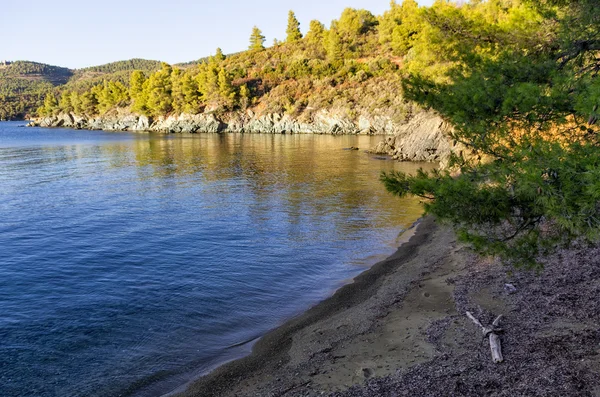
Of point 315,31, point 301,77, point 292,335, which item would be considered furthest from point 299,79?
point 292,335

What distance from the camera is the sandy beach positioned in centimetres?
705

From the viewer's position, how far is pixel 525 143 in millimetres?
7410

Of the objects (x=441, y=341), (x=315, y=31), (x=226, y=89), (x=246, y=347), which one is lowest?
(x=246, y=347)

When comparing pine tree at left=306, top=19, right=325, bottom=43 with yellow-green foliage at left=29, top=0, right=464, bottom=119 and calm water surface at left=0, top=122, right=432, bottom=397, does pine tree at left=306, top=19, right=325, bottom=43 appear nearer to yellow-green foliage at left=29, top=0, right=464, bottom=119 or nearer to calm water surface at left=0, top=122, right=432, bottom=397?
yellow-green foliage at left=29, top=0, right=464, bottom=119

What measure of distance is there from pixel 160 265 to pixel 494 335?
12.4 meters

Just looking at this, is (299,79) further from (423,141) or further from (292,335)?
(292,335)

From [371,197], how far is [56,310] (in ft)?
65.0

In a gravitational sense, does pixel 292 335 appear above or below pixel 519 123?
below

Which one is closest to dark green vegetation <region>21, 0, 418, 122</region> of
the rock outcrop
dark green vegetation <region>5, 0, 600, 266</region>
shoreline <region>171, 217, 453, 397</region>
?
the rock outcrop

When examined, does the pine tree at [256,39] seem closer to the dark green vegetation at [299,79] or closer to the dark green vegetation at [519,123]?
the dark green vegetation at [299,79]

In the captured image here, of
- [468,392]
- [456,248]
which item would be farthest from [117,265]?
[468,392]

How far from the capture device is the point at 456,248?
53.1ft

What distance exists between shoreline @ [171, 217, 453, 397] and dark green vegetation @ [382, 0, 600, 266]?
4.26 meters

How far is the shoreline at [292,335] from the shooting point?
9.00m
